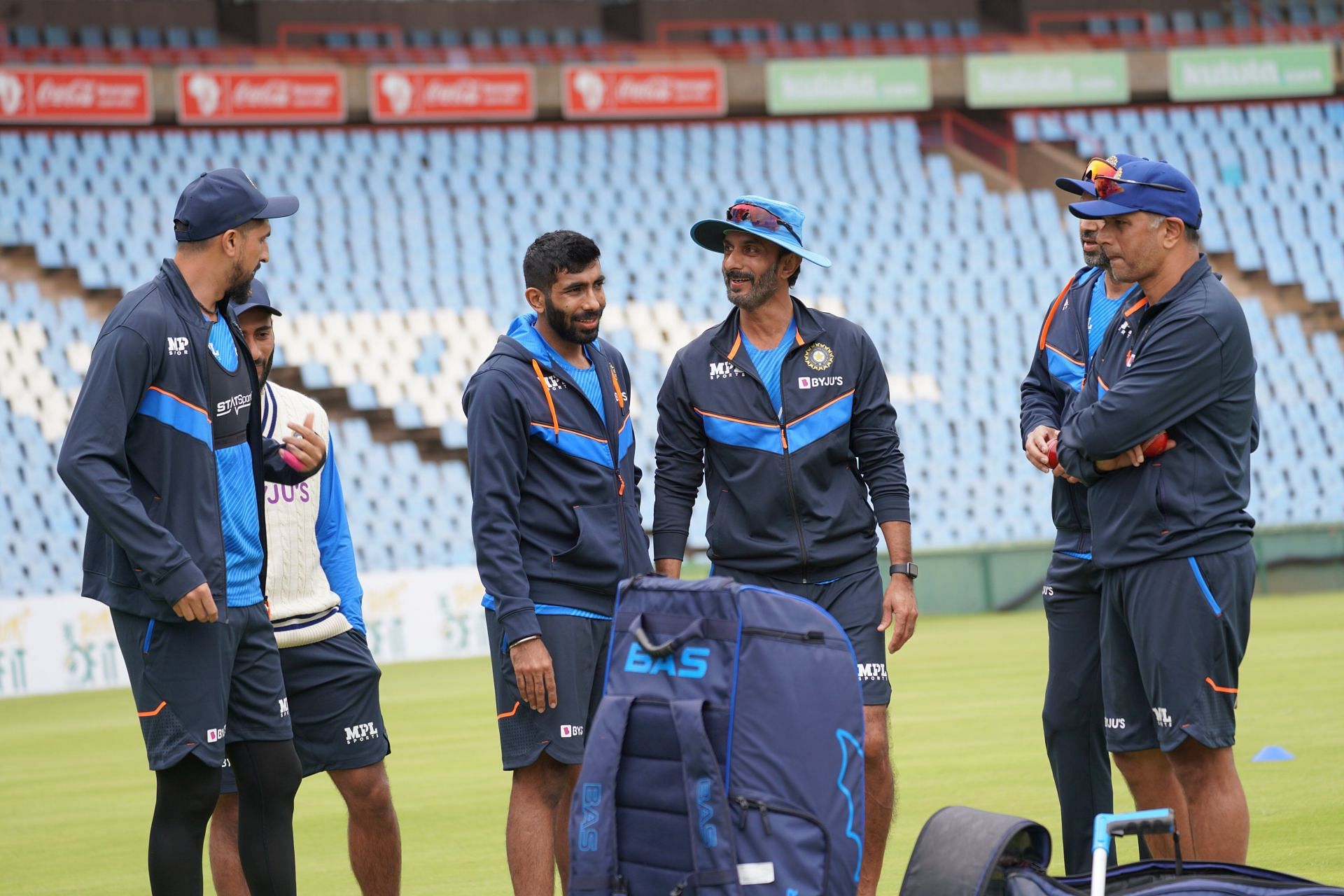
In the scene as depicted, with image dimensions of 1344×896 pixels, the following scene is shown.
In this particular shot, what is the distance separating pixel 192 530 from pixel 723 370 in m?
1.93

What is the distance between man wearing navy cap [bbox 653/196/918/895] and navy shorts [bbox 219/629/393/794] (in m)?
1.17

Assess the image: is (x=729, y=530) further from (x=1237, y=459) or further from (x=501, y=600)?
(x=1237, y=459)

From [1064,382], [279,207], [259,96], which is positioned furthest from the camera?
[259,96]

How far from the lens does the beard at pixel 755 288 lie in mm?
5672

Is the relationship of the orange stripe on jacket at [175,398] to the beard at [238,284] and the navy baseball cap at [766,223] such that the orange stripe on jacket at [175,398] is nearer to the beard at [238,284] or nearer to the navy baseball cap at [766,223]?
the beard at [238,284]

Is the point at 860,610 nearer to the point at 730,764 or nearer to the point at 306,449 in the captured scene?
the point at 730,764

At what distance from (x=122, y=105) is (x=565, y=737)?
20.8 metres

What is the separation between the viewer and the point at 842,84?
26.8 meters

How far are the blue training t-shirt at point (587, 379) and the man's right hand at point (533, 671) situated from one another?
85 cm

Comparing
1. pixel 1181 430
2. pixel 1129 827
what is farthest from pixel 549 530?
pixel 1129 827

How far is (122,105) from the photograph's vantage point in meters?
23.6

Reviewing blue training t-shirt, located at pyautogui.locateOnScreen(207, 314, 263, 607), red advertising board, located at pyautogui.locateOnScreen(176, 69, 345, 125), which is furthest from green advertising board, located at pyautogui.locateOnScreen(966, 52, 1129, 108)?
blue training t-shirt, located at pyautogui.locateOnScreen(207, 314, 263, 607)

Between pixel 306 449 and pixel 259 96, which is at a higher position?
pixel 259 96

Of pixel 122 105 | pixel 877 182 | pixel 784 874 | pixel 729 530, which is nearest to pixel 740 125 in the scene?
pixel 877 182
